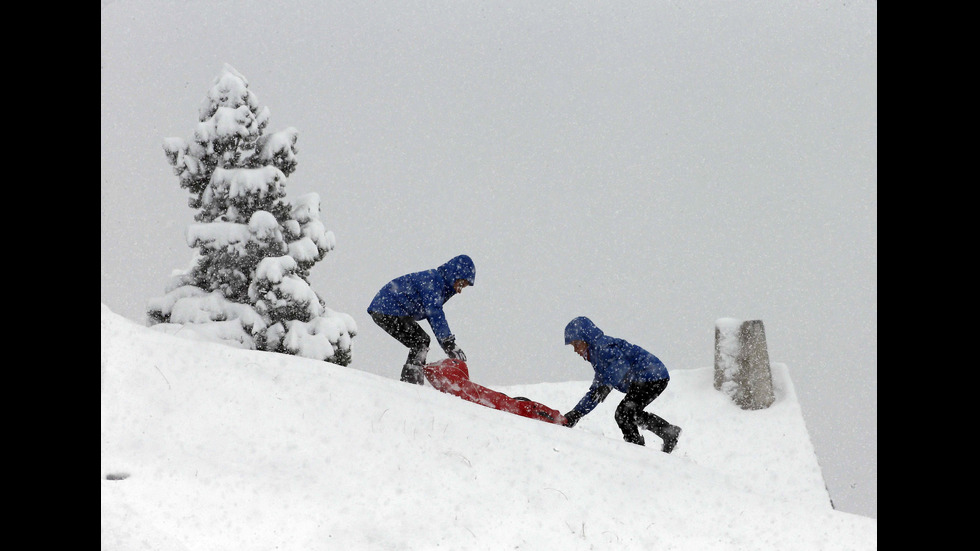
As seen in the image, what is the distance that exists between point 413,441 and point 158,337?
3.22 metres

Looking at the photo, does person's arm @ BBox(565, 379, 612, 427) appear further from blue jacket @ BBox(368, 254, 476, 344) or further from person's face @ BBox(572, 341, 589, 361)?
blue jacket @ BBox(368, 254, 476, 344)

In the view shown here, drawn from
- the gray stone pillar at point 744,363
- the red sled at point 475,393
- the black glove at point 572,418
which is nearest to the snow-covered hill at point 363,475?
the red sled at point 475,393

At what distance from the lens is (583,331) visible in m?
8.78

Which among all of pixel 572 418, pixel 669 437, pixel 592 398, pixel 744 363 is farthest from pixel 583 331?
pixel 744 363

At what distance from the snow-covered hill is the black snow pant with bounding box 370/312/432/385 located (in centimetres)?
138

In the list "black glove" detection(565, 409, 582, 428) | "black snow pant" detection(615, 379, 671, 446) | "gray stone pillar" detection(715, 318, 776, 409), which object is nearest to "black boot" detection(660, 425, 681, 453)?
"black snow pant" detection(615, 379, 671, 446)

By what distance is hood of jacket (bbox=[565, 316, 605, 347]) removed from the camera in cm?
876

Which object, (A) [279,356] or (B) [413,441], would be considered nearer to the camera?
(B) [413,441]

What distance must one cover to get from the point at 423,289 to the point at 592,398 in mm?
2289

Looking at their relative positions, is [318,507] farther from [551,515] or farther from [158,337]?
[158,337]

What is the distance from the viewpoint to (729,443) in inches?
468

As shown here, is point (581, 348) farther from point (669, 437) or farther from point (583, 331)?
point (669, 437)

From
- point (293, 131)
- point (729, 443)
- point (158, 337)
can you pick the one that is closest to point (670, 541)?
point (158, 337)

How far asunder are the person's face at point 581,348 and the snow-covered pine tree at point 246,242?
8118 mm
